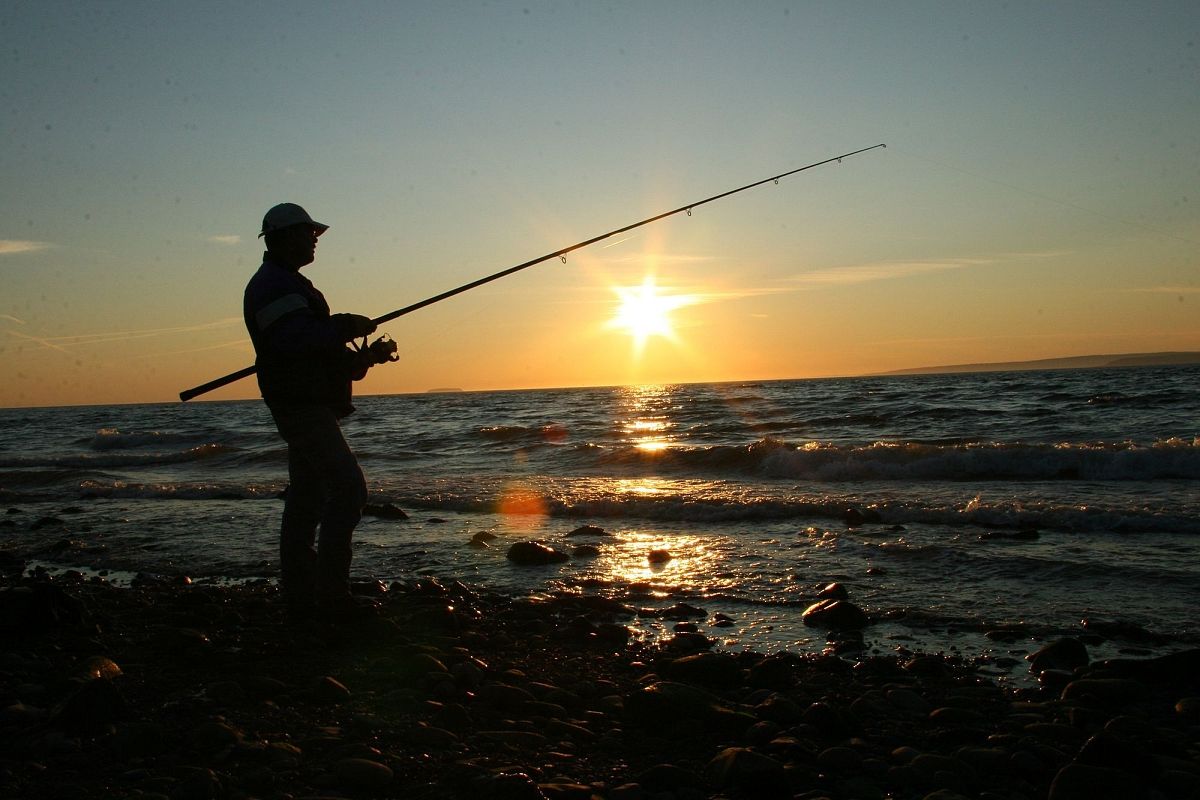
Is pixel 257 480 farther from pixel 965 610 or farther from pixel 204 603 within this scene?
pixel 965 610

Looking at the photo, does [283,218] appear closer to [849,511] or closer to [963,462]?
[849,511]

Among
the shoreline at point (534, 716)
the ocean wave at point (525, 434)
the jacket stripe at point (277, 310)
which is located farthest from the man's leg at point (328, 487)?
the ocean wave at point (525, 434)

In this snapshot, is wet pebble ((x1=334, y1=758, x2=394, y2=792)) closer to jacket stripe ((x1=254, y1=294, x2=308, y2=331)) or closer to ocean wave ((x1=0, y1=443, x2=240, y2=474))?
jacket stripe ((x1=254, y1=294, x2=308, y2=331))

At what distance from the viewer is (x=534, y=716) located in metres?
3.77

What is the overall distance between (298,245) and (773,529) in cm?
580

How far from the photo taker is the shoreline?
9.96 ft

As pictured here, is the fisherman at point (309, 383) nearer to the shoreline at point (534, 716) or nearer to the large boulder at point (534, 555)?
the shoreline at point (534, 716)

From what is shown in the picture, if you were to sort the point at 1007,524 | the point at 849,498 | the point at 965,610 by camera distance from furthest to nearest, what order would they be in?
the point at 849,498 → the point at 1007,524 → the point at 965,610

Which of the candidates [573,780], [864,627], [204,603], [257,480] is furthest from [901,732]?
[257,480]

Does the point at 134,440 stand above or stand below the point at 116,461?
above

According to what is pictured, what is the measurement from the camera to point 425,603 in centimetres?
589

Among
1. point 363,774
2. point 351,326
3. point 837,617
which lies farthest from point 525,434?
point 363,774

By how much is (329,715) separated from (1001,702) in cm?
288

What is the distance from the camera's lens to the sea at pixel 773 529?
18.4 feet
